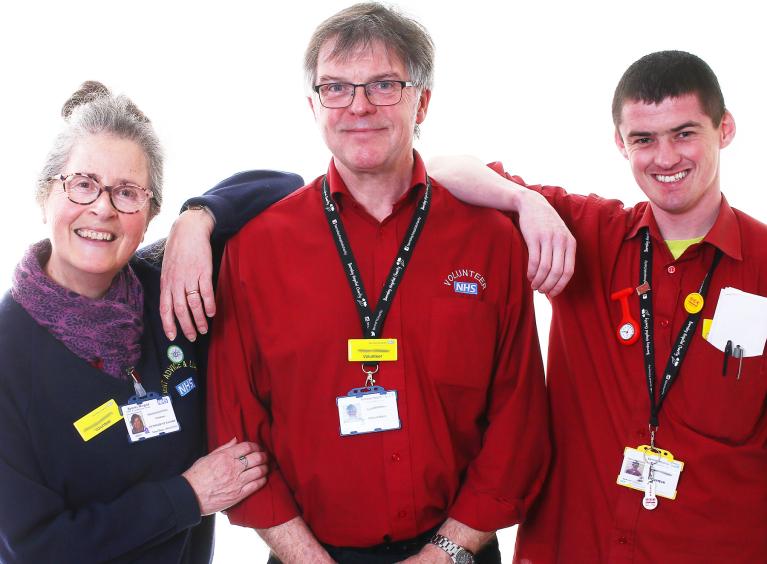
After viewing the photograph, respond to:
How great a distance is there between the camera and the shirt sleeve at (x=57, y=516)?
6.28ft

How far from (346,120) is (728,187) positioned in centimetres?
258

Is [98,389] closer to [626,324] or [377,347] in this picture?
[377,347]

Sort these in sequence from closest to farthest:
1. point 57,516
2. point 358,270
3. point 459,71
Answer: point 57,516, point 358,270, point 459,71

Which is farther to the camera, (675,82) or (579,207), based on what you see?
(579,207)

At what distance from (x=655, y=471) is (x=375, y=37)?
1.39 metres

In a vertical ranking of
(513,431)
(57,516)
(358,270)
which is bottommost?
(57,516)

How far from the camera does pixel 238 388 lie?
7.20 feet

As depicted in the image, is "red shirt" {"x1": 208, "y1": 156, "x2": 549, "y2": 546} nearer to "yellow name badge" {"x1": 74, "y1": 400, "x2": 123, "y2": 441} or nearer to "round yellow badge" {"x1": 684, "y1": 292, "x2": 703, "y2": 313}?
"yellow name badge" {"x1": 74, "y1": 400, "x2": 123, "y2": 441}

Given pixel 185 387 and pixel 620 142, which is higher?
pixel 620 142

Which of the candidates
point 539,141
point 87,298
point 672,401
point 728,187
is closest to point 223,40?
point 539,141

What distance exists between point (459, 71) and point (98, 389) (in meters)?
2.76

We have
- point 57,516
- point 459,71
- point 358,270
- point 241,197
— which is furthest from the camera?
point 459,71

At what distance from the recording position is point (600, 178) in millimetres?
4074

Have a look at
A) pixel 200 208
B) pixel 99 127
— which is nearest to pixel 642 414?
pixel 200 208
